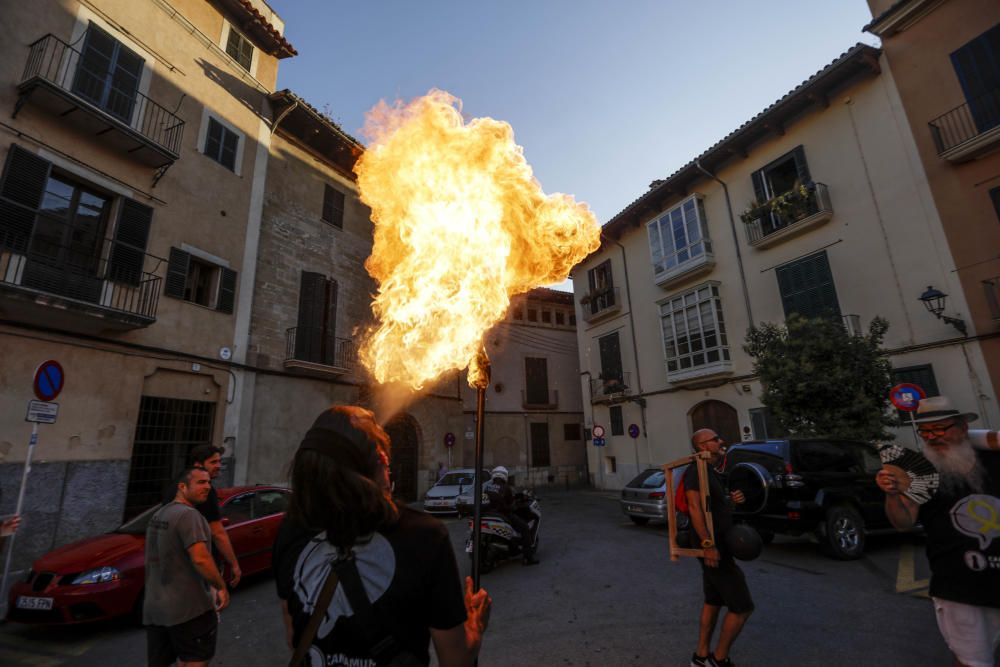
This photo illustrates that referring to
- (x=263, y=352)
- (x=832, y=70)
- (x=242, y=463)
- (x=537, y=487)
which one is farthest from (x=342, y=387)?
(x=832, y=70)

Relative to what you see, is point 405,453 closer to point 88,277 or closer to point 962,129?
point 88,277

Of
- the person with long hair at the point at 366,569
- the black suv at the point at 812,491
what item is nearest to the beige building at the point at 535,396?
the black suv at the point at 812,491

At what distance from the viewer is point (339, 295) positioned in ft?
54.0

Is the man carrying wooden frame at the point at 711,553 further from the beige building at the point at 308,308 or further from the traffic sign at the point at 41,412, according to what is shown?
the beige building at the point at 308,308

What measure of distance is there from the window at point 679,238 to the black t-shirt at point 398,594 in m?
17.8

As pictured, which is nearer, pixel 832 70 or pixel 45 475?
pixel 45 475

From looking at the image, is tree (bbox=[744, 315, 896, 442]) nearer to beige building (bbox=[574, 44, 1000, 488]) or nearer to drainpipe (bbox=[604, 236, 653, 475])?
beige building (bbox=[574, 44, 1000, 488])

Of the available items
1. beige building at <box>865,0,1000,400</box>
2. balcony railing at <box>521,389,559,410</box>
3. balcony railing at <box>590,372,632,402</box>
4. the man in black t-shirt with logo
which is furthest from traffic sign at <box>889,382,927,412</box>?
balcony railing at <box>521,389,559,410</box>

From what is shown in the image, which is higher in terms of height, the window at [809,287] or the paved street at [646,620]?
the window at [809,287]

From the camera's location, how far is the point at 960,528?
2898 mm

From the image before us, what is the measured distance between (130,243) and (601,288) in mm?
18024

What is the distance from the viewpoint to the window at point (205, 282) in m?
11.5

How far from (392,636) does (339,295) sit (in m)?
16.0

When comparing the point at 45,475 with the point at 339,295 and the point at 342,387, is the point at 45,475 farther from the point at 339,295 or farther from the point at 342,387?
the point at 339,295
